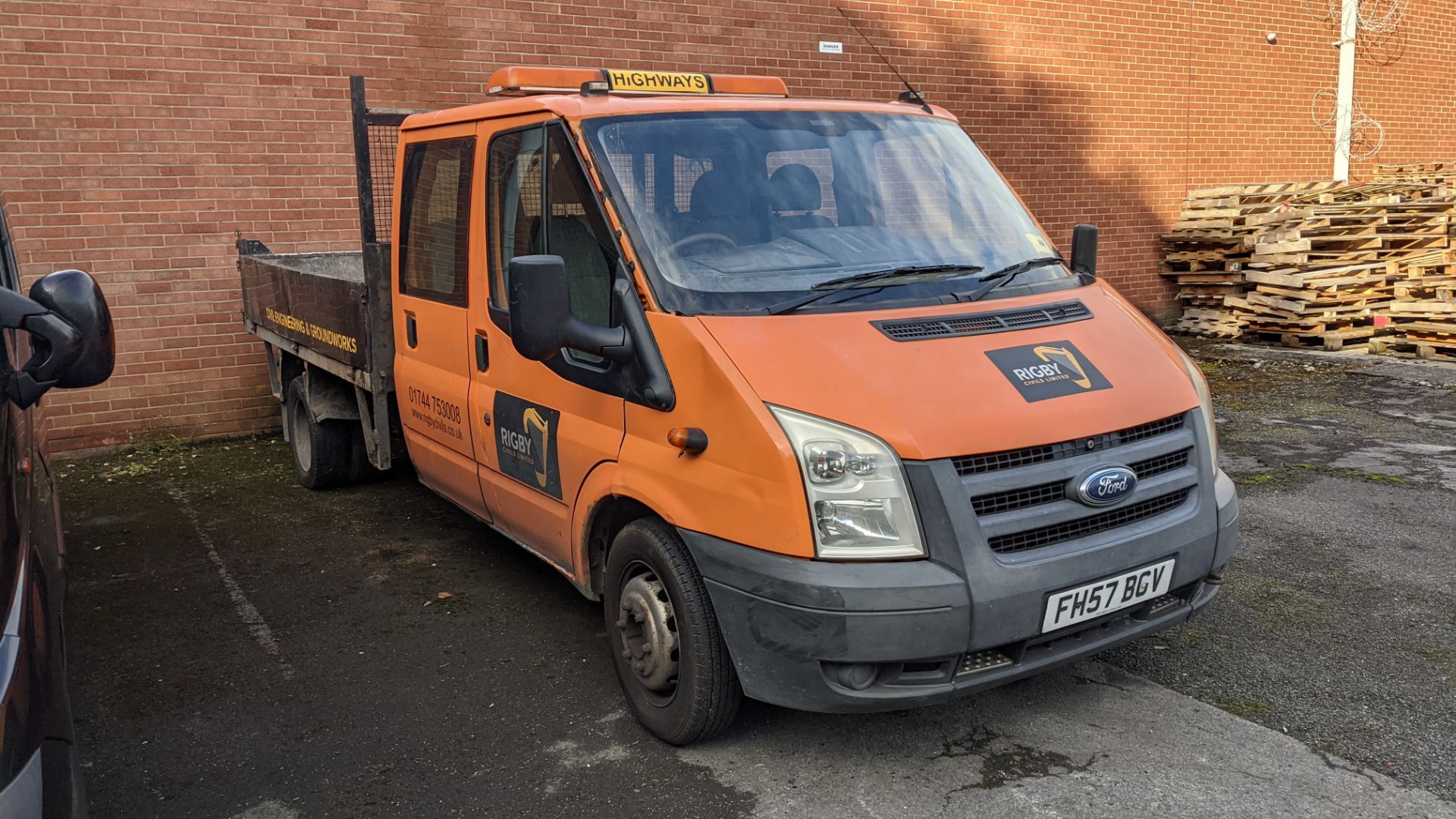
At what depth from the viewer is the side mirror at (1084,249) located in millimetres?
4539

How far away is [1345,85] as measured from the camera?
1470 cm

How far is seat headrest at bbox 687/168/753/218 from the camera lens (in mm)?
3832

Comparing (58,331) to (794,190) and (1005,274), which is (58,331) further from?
(1005,274)

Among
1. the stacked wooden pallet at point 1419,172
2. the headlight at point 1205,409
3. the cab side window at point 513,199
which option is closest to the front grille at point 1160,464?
the headlight at point 1205,409

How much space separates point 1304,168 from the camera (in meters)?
14.9

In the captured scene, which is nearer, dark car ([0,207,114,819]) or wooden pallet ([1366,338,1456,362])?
dark car ([0,207,114,819])

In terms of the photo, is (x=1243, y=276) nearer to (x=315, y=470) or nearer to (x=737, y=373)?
(x=315, y=470)

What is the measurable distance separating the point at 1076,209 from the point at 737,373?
10.3 m

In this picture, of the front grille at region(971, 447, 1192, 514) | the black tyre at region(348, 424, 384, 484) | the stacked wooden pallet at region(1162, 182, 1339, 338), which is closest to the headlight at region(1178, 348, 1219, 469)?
the front grille at region(971, 447, 1192, 514)

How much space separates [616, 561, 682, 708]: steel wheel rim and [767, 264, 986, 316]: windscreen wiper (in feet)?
3.12

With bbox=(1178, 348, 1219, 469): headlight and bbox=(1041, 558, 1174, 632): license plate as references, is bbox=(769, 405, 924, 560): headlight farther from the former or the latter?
bbox=(1178, 348, 1219, 469): headlight

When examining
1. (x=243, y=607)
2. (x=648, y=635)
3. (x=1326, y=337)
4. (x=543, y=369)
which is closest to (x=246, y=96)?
(x=243, y=607)

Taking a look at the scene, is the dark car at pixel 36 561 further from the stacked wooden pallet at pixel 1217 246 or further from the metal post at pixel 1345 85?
the metal post at pixel 1345 85

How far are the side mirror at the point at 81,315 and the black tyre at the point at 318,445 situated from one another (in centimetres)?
409
